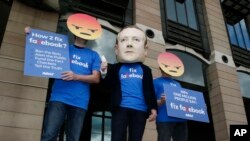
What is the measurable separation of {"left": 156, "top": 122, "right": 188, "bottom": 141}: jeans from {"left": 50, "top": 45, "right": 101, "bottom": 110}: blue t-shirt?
4.96ft

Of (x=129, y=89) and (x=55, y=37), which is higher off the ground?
(x=55, y=37)

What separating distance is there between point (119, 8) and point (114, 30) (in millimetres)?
910

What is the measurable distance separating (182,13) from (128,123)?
8658mm

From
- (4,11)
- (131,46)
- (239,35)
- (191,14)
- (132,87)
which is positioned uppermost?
(191,14)

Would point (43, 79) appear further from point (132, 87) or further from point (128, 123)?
point (128, 123)

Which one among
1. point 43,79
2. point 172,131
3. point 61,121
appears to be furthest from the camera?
point 43,79

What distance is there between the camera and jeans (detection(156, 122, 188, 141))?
515 cm

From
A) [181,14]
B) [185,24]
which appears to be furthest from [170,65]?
[181,14]

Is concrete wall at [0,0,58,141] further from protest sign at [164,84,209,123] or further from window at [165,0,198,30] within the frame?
window at [165,0,198,30]

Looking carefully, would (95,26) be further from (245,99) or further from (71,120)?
(245,99)

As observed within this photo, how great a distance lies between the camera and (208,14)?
12.3 meters

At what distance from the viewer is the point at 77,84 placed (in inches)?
175

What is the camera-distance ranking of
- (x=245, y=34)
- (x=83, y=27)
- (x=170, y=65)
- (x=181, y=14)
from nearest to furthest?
(x=83, y=27) < (x=170, y=65) < (x=181, y=14) < (x=245, y=34)

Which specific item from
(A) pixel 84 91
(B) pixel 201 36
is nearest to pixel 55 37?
(A) pixel 84 91
